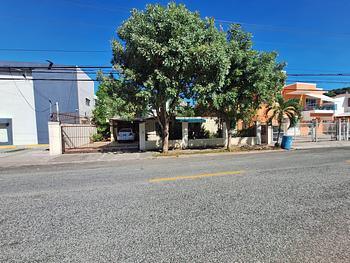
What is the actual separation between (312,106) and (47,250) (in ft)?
133

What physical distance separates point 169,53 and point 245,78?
17.5 ft

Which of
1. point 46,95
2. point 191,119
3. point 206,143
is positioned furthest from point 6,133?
point 206,143

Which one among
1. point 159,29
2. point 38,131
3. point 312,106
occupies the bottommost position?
point 38,131

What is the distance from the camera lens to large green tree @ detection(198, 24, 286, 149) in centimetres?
1304

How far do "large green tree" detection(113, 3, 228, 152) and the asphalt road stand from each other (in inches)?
275

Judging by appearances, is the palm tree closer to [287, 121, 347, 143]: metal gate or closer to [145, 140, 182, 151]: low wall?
[287, 121, 347, 143]: metal gate

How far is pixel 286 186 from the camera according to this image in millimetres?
5613

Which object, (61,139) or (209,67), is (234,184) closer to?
(209,67)

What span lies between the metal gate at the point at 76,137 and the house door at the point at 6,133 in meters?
8.13

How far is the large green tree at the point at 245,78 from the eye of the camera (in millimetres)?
13039

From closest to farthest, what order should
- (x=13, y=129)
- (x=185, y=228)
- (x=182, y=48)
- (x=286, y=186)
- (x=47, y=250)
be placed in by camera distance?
(x=47, y=250)
(x=185, y=228)
(x=286, y=186)
(x=182, y=48)
(x=13, y=129)

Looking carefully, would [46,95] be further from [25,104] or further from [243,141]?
[243,141]

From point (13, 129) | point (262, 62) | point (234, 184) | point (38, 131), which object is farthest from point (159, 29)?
point (13, 129)

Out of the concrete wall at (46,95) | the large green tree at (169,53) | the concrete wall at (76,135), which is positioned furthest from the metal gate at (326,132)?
the concrete wall at (46,95)
